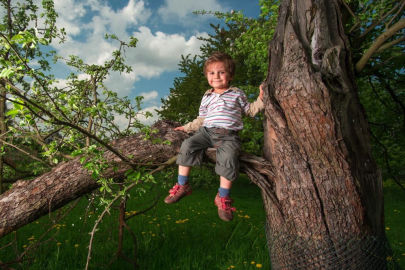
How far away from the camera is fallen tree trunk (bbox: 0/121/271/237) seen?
3.19 m

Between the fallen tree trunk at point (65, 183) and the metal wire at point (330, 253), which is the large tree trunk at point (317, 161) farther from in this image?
the fallen tree trunk at point (65, 183)

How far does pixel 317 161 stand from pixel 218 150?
912 mm

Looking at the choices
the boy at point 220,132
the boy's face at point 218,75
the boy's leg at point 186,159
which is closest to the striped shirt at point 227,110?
the boy at point 220,132

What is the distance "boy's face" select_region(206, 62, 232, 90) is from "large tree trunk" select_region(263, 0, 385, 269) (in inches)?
19.3

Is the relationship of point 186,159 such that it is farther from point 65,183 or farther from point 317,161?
point 65,183

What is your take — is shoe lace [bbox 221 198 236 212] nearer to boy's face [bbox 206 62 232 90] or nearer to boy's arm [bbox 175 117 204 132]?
boy's arm [bbox 175 117 204 132]

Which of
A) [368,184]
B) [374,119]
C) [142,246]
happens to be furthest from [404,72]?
[142,246]

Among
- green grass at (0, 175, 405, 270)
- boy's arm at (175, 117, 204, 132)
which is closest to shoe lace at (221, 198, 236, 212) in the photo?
boy's arm at (175, 117, 204, 132)

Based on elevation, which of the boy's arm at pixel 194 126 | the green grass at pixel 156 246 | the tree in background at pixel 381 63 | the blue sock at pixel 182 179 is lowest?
the green grass at pixel 156 246

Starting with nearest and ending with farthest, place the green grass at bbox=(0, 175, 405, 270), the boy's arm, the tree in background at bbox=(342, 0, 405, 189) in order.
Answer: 1. the boy's arm
2. the green grass at bbox=(0, 175, 405, 270)
3. the tree in background at bbox=(342, 0, 405, 189)

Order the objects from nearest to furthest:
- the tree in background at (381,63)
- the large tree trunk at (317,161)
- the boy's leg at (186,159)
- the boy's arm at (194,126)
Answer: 1. the large tree trunk at (317,161)
2. the boy's leg at (186,159)
3. the boy's arm at (194,126)
4. the tree in background at (381,63)

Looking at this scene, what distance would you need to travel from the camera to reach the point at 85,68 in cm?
390

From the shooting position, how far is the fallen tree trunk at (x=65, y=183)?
10.5 ft

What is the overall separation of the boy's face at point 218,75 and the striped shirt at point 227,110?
105 mm
